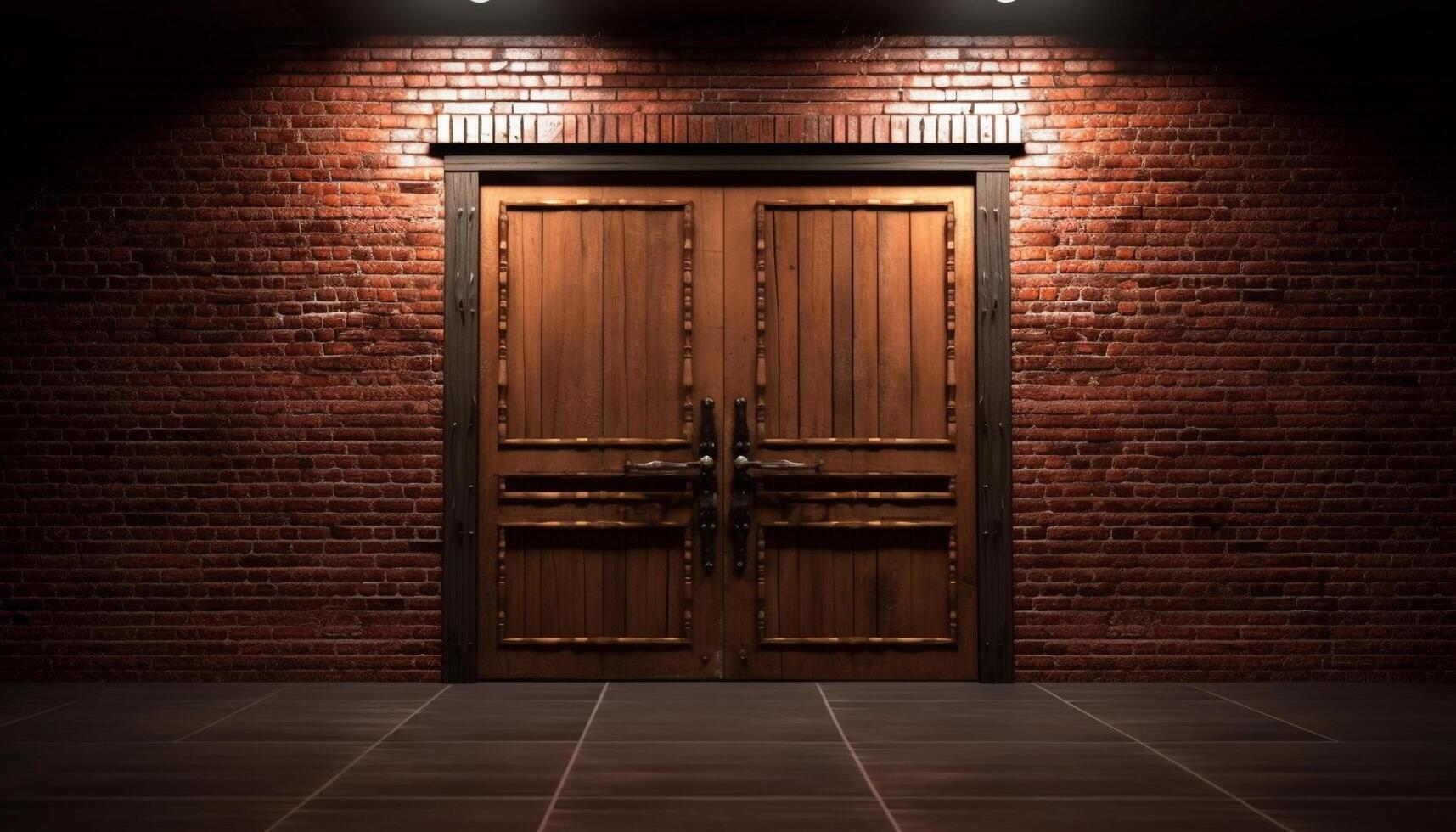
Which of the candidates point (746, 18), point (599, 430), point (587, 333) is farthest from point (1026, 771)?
point (746, 18)

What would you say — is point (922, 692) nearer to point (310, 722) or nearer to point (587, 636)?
point (587, 636)

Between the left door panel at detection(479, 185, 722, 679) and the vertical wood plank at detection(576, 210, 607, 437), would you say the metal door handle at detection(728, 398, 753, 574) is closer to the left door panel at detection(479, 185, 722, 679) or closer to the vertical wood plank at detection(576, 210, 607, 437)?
the left door panel at detection(479, 185, 722, 679)

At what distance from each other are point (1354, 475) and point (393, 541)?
181 inches

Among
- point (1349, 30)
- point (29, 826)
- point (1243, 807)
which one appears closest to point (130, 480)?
point (29, 826)

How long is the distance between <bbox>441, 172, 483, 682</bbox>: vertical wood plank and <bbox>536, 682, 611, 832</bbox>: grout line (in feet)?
2.46

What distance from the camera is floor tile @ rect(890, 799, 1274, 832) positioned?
333 cm

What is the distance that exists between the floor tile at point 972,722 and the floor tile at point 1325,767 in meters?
0.39

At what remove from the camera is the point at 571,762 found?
13.5 ft

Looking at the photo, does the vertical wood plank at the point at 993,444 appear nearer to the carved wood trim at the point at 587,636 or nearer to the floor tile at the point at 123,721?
the carved wood trim at the point at 587,636

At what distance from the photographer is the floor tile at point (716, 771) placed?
3738 millimetres

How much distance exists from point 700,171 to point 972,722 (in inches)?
112

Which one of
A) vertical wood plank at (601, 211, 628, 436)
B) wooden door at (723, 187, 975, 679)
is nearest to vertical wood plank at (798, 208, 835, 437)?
wooden door at (723, 187, 975, 679)

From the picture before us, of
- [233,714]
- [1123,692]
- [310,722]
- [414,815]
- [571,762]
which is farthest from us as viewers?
[1123,692]

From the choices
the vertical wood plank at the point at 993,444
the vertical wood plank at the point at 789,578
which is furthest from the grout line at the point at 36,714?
the vertical wood plank at the point at 993,444
